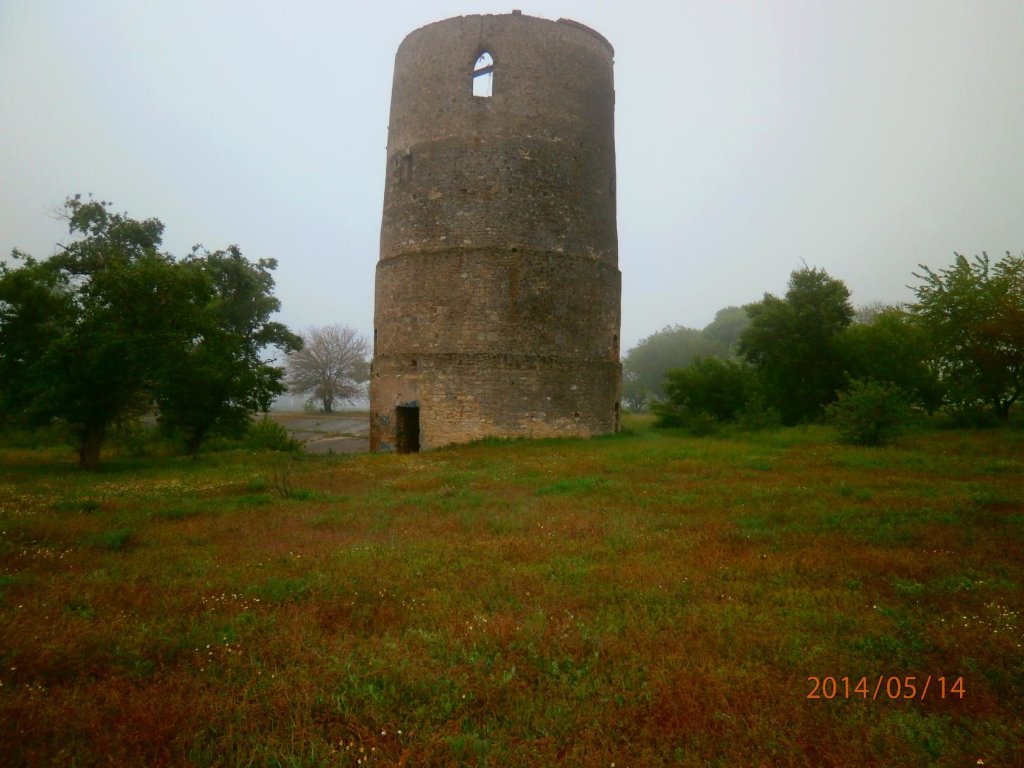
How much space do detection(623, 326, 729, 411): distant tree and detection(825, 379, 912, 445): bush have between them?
51.2 metres

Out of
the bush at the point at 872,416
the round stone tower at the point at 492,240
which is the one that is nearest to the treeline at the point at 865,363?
the bush at the point at 872,416

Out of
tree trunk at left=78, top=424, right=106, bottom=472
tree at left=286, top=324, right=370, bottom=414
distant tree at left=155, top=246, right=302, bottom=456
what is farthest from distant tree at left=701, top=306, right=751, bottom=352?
tree trunk at left=78, top=424, right=106, bottom=472

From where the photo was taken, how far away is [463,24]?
19.2m

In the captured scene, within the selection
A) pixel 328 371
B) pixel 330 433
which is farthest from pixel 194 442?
pixel 328 371

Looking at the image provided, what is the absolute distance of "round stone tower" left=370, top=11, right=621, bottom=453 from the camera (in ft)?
61.5

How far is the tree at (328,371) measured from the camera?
57.5 meters

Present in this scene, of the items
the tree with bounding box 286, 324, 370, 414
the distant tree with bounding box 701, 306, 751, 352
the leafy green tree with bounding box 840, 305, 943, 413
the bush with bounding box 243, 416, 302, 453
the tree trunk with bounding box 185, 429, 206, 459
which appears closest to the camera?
the tree trunk with bounding box 185, 429, 206, 459

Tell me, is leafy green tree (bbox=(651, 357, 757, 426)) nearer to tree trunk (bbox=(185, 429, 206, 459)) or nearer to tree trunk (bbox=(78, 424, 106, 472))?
tree trunk (bbox=(185, 429, 206, 459))

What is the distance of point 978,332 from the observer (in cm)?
1953

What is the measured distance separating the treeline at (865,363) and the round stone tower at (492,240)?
696cm

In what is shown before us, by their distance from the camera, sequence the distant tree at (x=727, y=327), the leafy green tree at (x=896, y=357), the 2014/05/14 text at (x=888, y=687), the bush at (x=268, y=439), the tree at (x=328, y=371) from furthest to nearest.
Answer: the distant tree at (x=727, y=327), the tree at (x=328, y=371), the leafy green tree at (x=896, y=357), the bush at (x=268, y=439), the 2014/05/14 text at (x=888, y=687)

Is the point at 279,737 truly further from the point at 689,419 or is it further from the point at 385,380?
Answer: the point at 689,419

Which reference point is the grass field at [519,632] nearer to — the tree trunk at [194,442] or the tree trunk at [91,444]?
the tree trunk at [91,444]

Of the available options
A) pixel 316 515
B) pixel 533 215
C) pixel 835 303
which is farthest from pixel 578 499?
pixel 835 303
